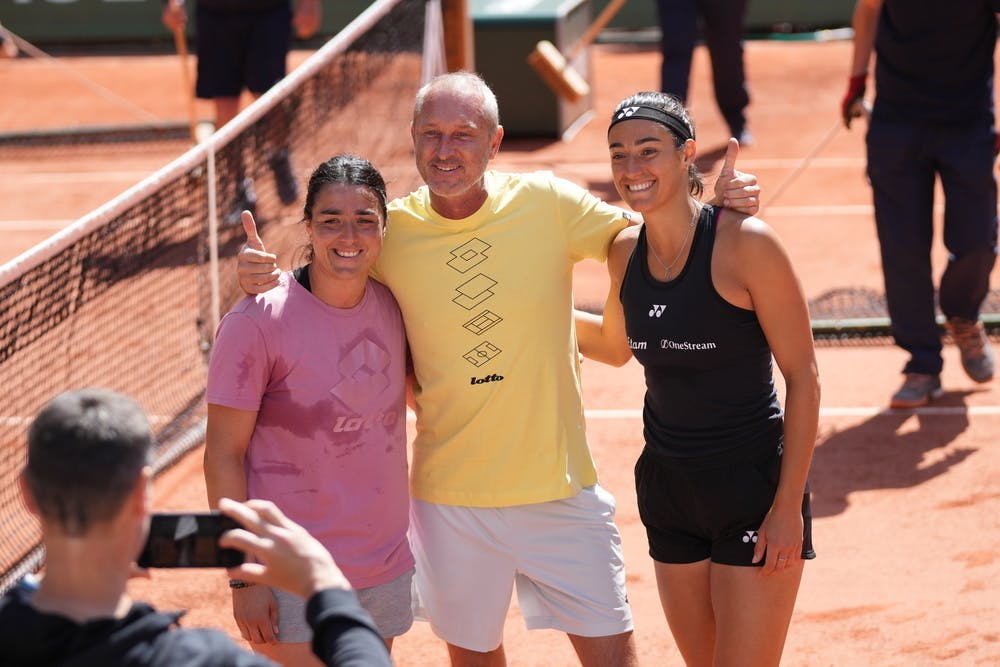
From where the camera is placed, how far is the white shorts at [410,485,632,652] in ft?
14.1

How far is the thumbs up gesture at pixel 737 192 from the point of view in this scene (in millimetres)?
4086

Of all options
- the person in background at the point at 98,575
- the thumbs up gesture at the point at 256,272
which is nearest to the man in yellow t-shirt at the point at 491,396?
the thumbs up gesture at the point at 256,272

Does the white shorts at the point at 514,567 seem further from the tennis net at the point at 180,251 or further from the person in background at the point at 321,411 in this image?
the tennis net at the point at 180,251

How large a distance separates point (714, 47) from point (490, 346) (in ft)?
32.0

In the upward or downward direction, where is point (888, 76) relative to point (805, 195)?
upward

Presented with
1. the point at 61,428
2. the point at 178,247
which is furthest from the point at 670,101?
the point at 178,247

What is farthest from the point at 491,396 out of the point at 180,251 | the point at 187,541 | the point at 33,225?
the point at 33,225

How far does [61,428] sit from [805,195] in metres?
10.8

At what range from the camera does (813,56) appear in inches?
725

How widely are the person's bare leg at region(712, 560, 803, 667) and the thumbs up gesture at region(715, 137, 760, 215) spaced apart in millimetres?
1042

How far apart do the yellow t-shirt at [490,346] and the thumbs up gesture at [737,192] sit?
1.73ft

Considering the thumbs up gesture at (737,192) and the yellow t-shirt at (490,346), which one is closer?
the thumbs up gesture at (737,192)

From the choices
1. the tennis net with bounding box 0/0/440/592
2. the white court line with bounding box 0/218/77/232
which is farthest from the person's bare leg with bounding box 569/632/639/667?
the white court line with bounding box 0/218/77/232

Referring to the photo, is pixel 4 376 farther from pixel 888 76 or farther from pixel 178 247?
pixel 888 76
